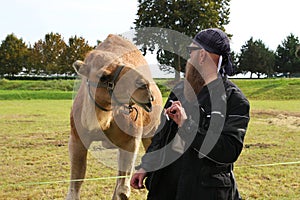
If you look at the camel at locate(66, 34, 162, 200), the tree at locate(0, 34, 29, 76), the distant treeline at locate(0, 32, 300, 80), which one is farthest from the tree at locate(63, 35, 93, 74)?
the camel at locate(66, 34, 162, 200)

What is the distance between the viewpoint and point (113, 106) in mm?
4078

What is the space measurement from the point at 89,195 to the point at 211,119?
3.62 metres

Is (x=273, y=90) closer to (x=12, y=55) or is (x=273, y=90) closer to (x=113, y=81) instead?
(x=113, y=81)

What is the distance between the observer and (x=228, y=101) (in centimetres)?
264

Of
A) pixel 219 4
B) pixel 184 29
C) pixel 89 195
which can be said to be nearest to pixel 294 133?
pixel 89 195

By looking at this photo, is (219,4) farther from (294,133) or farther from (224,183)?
(224,183)

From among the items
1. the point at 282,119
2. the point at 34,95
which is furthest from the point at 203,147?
→ the point at 34,95

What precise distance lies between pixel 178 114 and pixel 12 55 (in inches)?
2422

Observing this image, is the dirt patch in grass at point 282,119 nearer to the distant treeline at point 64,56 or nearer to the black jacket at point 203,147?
the black jacket at point 203,147

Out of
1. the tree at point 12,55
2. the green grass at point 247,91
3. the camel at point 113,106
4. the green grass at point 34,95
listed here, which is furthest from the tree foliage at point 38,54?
the camel at point 113,106

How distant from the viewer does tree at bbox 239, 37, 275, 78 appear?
60.5 meters

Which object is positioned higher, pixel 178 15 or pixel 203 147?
pixel 178 15

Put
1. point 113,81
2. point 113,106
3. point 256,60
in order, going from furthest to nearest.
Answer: point 256,60
point 113,106
point 113,81

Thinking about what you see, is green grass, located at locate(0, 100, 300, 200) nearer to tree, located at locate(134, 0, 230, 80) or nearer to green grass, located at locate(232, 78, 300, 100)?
green grass, located at locate(232, 78, 300, 100)
